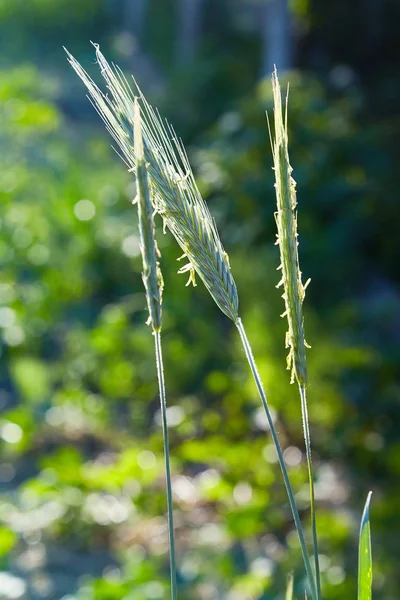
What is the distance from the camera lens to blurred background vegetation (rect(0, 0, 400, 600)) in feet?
9.90

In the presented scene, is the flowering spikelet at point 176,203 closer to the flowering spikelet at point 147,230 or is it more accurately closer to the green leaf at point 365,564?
the flowering spikelet at point 147,230

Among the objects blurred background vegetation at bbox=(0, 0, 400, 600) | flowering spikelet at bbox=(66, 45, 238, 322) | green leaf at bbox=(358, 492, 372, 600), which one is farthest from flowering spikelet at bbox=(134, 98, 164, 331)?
blurred background vegetation at bbox=(0, 0, 400, 600)

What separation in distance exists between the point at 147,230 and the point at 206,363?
3.55m

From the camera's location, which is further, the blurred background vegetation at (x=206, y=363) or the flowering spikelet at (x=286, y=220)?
the blurred background vegetation at (x=206, y=363)

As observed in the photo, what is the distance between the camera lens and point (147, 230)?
782 mm

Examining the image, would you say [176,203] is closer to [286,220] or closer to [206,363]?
[286,220]

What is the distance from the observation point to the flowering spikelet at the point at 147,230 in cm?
77

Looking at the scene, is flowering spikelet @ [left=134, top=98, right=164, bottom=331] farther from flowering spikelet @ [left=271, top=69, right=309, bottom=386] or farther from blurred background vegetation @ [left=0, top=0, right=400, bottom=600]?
blurred background vegetation @ [left=0, top=0, right=400, bottom=600]

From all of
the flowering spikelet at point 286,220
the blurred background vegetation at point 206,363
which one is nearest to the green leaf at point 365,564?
the flowering spikelet at point 286,220

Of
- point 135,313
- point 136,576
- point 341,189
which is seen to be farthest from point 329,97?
point 136,576

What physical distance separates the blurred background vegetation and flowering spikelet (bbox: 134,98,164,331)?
168cm

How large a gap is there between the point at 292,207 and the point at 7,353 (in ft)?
12.7

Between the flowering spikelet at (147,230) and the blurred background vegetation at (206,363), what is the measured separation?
1.68 m

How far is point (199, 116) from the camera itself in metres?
8.18
